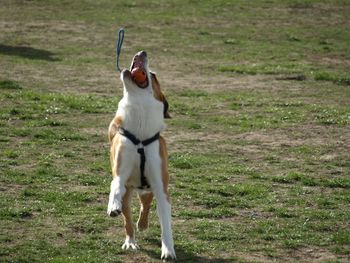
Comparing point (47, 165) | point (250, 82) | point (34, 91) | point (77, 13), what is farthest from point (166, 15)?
point (47, 165)

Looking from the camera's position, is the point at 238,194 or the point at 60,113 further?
the point at 60,113

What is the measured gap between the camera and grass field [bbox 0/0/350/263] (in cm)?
853

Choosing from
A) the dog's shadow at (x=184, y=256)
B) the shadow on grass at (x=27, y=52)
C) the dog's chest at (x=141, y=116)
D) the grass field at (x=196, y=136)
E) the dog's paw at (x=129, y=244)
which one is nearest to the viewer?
the dog's shadow at (x=184, y=256)

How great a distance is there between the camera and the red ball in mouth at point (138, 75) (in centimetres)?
788

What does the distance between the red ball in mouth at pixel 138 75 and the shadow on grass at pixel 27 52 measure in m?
13.3

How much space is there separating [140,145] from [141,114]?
297 millimetres

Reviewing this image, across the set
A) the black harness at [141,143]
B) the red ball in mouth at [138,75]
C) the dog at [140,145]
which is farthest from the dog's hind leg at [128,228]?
the red ball in mouth at [138,75]

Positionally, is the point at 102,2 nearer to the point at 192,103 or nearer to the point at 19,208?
the point at 192,103

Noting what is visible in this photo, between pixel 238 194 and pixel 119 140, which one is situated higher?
pixel 119 140

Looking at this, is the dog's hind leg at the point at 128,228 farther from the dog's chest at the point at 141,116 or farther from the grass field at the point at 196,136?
the dog's chest at the point at 141,116

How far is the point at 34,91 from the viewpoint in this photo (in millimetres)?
16984

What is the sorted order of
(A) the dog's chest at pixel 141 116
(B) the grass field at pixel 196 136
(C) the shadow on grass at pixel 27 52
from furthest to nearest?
(C) the shadow on grass at pixel 27 52 < (B) the grass field at pixel 196 136 < (A) the dog's chest at pixel 141 116

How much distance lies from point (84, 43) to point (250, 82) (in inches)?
263

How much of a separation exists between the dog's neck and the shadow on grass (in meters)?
13.2
